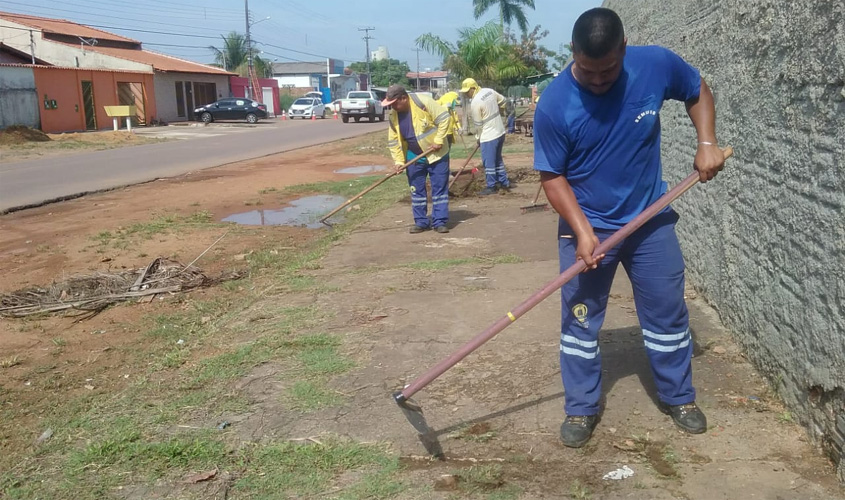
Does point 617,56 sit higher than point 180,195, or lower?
higher

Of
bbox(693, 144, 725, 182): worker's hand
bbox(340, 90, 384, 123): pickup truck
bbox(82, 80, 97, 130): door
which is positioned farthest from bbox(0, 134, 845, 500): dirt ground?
bbox(340, 90, 384, 123): pickup truck

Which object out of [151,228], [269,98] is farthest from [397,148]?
[269,98]

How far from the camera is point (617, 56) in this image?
3045mm

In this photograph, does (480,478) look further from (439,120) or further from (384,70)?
(384,70)

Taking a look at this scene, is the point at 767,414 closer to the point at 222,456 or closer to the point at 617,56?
the point at 617,56

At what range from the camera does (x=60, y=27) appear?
4441 centimetres

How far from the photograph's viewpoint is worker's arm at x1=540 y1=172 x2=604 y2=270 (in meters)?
3.22

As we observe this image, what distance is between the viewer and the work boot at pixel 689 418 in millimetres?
3471

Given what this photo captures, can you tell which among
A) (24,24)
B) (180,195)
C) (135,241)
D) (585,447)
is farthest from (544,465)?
(24,24)

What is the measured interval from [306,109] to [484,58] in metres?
26.8

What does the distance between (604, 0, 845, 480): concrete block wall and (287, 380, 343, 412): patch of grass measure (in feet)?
7.55

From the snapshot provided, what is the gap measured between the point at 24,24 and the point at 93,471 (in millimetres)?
45003

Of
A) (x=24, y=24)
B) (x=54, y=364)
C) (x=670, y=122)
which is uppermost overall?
(x=24, y=24)

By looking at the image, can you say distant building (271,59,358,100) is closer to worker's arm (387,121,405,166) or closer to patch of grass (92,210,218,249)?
patch of grass (92,210,218,249)
